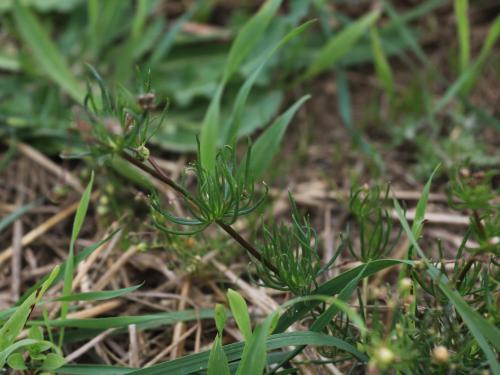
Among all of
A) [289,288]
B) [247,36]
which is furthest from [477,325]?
[247,36]

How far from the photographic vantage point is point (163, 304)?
Answer: 1584 mm

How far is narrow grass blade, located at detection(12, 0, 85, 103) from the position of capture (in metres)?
2.10

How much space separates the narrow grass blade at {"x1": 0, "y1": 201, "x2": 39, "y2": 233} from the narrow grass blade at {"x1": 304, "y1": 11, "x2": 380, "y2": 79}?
1034 mm

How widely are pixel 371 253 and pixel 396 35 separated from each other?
125 centimetres

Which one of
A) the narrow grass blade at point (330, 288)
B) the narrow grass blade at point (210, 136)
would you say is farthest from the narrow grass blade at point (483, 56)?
the narrow grass blade at point (330, 288)

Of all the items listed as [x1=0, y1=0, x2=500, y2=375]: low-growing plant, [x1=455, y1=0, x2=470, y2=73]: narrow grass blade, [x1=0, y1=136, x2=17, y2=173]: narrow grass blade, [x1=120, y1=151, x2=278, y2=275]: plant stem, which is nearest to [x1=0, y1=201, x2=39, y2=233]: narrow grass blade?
[x1=0, y1=136, x2=17, y2=173]: narrow grass blade

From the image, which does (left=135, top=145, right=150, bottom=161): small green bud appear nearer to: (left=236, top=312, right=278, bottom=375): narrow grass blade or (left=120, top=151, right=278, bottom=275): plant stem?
(left=120, top=151, right=278, bottom=275): plant stem

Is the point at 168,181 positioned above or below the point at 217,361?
above

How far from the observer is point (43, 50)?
2.12 metres

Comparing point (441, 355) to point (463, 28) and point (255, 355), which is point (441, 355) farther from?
point (463, 28)

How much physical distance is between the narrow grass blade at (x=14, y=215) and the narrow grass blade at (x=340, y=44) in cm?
103

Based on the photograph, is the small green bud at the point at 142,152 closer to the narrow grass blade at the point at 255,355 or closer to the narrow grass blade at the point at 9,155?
the narrow grass blade at the point at 255,355

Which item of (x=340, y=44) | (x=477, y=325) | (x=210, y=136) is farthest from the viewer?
(x=340, y=44)

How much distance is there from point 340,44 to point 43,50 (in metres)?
1.04
